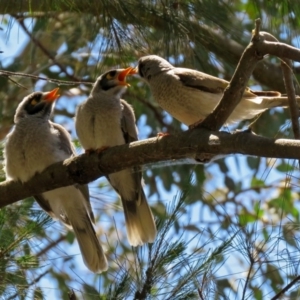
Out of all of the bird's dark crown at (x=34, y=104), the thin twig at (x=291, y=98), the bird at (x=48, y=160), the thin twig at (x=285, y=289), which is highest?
the bird's dark crown at (x=34, y=104)

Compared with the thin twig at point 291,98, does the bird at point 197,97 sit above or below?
above

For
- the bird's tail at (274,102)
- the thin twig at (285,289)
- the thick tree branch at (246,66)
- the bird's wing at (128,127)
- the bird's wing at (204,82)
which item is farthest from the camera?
the bird's wing at (128,127)

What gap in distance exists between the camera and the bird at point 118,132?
4.90 metres

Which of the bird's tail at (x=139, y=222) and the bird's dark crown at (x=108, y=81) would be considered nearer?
the bird's tail at (x=139, y=222)

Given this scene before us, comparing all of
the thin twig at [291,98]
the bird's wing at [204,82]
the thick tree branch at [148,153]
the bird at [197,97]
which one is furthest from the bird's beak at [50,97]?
the thin twig at [291,98]

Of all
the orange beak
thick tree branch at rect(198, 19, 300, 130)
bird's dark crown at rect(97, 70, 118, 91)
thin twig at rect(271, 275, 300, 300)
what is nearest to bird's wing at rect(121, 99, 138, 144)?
bird's dark crown at rect(97, 70, 118, 91)

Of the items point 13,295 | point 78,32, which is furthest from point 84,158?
point 78,32

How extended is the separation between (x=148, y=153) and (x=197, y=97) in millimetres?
832

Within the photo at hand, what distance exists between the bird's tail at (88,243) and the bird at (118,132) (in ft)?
0.67

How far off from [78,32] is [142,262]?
361cm

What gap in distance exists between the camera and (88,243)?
199 inches

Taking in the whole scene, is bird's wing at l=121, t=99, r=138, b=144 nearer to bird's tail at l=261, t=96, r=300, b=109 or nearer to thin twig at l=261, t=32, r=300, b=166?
bird's tail at l=261, t=96, r=300, b=109

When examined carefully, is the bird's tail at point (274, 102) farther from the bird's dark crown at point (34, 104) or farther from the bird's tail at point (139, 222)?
the bird's dark crown at point (34, 104)

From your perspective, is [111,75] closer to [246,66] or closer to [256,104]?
[256,104]
